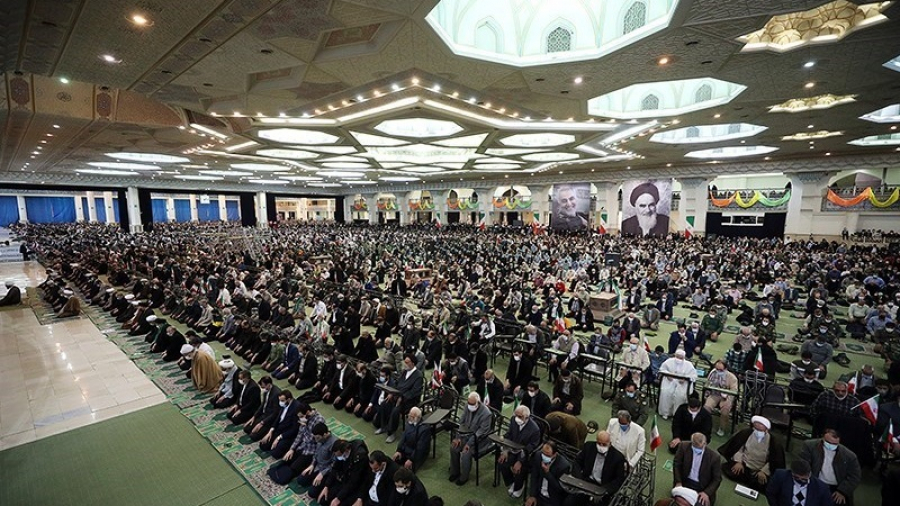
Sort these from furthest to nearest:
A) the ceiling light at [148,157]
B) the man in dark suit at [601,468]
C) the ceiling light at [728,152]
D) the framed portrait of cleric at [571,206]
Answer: the framed portrait of cleric at [571,206] < the ceiling light at [728,152] < the ceiling light at [148,157] < the man in dark suit at [601,468]

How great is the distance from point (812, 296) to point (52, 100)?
22.2 meters

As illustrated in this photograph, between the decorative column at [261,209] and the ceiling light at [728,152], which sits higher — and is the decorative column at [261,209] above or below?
below

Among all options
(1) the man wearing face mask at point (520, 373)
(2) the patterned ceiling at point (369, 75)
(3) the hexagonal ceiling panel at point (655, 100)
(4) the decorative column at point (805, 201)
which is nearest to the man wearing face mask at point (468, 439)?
(1) the man wearing face mask at point (520, 373)

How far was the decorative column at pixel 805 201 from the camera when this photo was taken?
2369 centimetres

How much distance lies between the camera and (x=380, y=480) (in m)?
4.13

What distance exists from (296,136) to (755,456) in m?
17.5

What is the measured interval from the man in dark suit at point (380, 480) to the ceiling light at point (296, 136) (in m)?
14.0

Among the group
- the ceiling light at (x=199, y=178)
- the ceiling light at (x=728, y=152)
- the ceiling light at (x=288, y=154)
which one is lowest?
the ceiling light at (x=199, y=178)

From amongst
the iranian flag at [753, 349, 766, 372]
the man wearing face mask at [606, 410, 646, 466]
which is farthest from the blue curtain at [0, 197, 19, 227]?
the iranian flag at [753, 349, 766, 372]

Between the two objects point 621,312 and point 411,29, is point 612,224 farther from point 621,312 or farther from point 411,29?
point 411,29

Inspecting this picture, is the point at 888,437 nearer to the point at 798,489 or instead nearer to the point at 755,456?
the point at 755,456

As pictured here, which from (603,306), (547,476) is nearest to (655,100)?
(603,306)

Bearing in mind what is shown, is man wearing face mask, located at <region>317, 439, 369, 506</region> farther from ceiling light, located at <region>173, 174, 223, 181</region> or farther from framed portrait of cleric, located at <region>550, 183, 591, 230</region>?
ceiling light, located at <region>173, 174, 223, 181</region>

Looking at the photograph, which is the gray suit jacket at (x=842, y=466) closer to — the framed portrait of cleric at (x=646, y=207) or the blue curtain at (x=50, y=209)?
the framed portrait of cleric at (x=646, y=207)
